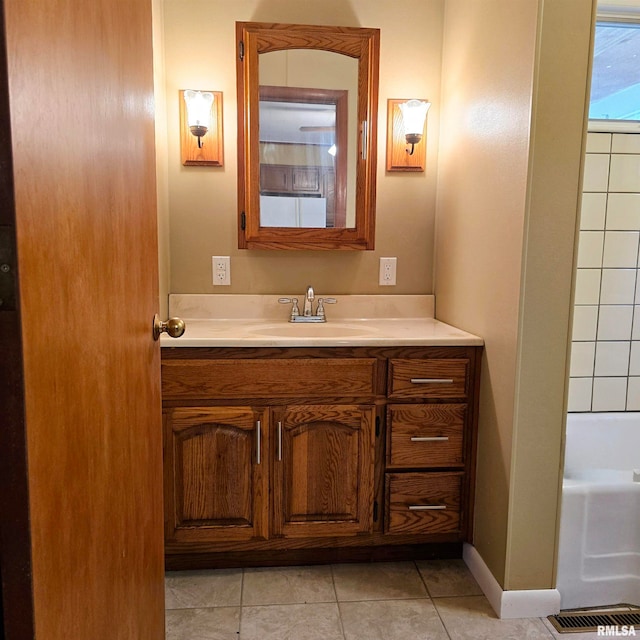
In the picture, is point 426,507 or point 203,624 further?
point 426,507

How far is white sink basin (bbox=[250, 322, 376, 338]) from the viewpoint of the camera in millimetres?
1976

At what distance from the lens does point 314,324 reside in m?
A: 2.16

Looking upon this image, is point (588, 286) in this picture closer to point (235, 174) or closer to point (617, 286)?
point (617, 286)

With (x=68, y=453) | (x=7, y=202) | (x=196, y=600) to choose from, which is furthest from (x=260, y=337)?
(x=7, y=202)

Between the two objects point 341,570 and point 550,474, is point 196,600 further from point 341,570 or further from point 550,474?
point 550,474

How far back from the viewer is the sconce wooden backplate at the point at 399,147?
219 cm

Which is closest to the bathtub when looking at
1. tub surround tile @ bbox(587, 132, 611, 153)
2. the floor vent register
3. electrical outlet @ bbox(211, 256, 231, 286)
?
the floor vent register

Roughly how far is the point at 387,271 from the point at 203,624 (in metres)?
1.47

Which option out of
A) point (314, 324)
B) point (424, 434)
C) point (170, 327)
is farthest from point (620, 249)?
point (170, 327)

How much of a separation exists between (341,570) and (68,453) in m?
1.49

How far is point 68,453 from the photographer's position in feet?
2.15

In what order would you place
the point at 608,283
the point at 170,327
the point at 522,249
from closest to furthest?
the point at 170,327 → the point at 522,249 → the point at 608,283

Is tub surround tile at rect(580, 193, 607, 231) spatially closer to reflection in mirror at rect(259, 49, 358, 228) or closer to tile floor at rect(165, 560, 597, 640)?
reflection in mirror at rect(259, 49, 358, 228)

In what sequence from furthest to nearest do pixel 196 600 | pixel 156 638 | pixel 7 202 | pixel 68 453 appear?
pixel 196 600
pixel 156 638
pixel 68 453
pixel 7 202
